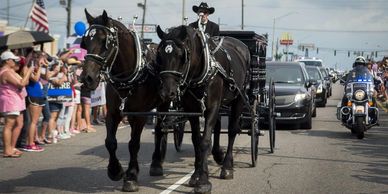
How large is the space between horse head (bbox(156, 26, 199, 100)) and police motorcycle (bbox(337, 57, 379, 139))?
781 centimetres

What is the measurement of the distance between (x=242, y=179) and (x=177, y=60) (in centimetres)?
251

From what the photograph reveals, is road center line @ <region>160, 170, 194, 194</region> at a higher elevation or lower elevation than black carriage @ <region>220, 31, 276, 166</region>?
lower

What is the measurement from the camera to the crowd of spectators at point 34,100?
11.2 m

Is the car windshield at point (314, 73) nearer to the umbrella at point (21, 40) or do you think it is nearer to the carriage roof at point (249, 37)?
the carriage roof at point (249, 37)

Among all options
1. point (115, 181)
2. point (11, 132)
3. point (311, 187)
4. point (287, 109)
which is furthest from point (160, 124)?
point (287, 109)

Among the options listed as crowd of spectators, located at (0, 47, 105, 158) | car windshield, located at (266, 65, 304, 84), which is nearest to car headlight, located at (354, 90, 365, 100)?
car windshield, located at (266, 65, 304, 84)

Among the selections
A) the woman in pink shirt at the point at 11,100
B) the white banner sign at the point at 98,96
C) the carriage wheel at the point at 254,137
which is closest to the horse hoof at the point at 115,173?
the carriage wheel at the point at 254,137

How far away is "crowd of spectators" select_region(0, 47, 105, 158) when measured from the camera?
1120cm

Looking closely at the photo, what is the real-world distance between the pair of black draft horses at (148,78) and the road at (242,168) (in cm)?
60

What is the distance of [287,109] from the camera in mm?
16094

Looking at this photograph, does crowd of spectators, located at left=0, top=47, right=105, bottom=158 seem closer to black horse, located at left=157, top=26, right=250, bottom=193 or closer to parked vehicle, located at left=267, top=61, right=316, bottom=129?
black horse, located at left=157, top=26, right=250, bottom=193

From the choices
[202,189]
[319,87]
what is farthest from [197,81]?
[319,87]

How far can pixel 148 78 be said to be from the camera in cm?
772

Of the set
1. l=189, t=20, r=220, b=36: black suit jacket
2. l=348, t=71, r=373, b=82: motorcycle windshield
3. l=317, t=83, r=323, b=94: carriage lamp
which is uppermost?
l=189, t=20, r=220, b=36: black suit jacket
